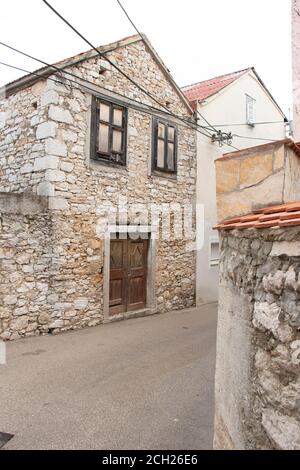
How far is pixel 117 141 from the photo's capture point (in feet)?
26.1

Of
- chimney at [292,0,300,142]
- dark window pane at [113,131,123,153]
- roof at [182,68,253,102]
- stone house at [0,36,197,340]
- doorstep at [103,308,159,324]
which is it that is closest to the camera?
chimney at [292,0,300,142]

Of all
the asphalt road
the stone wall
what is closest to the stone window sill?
the asphalt road

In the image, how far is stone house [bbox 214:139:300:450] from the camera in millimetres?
1739

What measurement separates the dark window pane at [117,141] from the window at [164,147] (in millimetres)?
1064

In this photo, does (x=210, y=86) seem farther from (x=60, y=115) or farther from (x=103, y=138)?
(x=60, y=115)

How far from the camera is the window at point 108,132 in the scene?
743cm

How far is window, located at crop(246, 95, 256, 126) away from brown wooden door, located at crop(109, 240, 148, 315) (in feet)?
21.4

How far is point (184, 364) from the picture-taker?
519 cm

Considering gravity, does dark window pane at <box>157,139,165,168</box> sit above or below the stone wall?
above

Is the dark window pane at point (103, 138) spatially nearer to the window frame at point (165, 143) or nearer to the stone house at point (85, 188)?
the stone house at point (85, 188)

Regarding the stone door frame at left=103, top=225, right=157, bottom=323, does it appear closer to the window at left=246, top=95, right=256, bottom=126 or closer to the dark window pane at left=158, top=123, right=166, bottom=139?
the dark window pane at left=158, top=123, right=166, bottom=139

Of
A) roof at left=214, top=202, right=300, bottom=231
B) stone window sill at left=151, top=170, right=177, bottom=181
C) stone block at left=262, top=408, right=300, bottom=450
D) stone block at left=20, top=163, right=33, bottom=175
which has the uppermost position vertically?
stone window sill at left=151, top=170, right=177, bottom=181
